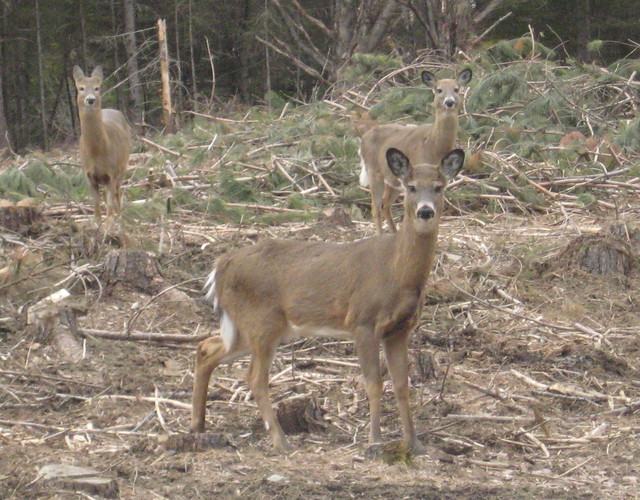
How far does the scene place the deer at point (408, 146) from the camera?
459 inches

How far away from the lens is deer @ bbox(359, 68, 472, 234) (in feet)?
38.2

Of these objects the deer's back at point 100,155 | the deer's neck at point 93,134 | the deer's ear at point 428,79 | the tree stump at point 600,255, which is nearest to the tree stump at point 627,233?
the tree stump at point 600,255

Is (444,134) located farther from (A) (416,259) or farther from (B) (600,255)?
(A) (416,259)

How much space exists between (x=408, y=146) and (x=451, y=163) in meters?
5.61

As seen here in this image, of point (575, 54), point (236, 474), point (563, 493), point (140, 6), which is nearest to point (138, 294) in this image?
point (236, 474)

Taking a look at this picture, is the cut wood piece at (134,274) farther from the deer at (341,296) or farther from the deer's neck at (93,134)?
the deer's neck at (93,134)

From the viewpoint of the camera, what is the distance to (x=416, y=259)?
19.9 feet

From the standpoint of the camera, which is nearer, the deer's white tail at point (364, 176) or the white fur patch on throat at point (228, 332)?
the white fur patch on throat at point (228, 332)

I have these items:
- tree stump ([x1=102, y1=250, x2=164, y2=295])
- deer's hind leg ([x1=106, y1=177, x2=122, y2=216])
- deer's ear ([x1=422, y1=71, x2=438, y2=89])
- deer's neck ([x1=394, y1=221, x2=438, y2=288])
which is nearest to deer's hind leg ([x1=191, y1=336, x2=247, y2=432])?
deer's neck ([x1=394, y1=221, x2=438, y2=288])

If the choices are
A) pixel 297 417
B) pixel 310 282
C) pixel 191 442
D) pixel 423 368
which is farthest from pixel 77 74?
pixel 191 442

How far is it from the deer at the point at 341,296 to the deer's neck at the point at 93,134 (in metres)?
6.05

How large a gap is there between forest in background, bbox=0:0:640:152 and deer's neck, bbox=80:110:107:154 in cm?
1339

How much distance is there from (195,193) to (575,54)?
2017 centimetres

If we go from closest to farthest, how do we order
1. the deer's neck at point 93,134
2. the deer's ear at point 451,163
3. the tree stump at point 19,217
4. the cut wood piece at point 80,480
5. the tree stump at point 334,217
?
the cut wood piece at point 80,480
the deer's ear at point 451,163
the tree stump at point 19,217
the tree stump at point 334,217
the deer's neck at point 93,134
